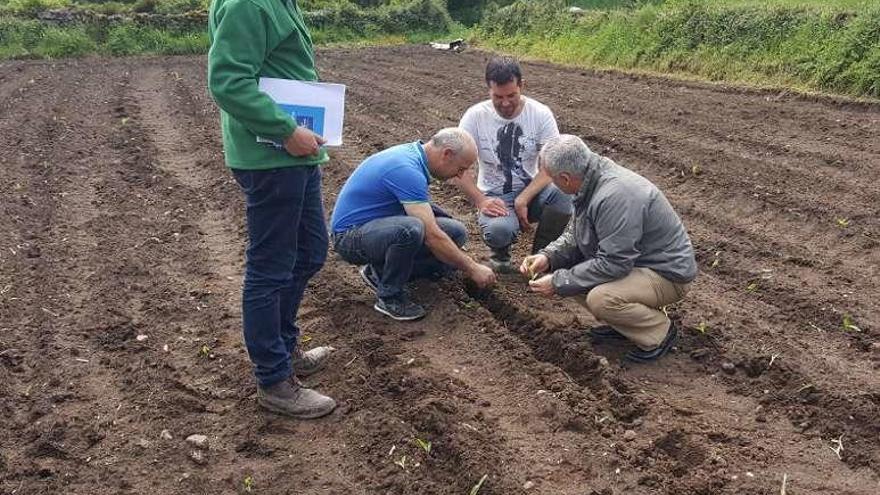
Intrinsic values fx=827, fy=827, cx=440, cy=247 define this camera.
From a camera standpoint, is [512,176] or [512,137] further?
[512,176]

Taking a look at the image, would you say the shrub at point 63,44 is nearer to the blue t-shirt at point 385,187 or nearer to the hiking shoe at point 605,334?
the blue t-shirt at point 385,187

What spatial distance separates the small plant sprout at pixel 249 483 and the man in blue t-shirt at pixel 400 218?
176 cm

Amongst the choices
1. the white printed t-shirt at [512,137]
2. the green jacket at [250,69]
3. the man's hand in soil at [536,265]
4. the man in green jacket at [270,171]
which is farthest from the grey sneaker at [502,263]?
the green jacket at [250,69]

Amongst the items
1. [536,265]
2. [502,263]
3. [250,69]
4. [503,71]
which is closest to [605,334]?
[536,265]

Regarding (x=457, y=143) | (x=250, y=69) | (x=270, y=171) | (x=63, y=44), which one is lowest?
(x=63, y=44)

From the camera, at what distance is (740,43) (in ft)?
44.9

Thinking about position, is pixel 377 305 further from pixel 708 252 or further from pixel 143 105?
pixel 143 105

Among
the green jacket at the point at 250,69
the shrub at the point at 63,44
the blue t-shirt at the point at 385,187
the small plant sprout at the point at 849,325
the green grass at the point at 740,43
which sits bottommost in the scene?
the shrub at the point at 63,44

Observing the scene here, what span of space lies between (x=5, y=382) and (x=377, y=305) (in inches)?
82.7

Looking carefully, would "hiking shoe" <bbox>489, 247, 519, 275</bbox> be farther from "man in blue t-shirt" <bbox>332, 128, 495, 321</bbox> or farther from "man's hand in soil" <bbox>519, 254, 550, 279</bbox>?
"man's hand in soil" <bbox>519, 254, 550, 279</bbox>

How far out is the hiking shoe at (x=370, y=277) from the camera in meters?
5.42

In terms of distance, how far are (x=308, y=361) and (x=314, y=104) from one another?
1.46 metres

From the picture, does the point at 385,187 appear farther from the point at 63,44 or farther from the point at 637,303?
the point at 63,44

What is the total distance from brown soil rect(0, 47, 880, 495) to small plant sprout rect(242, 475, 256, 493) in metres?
0.01
